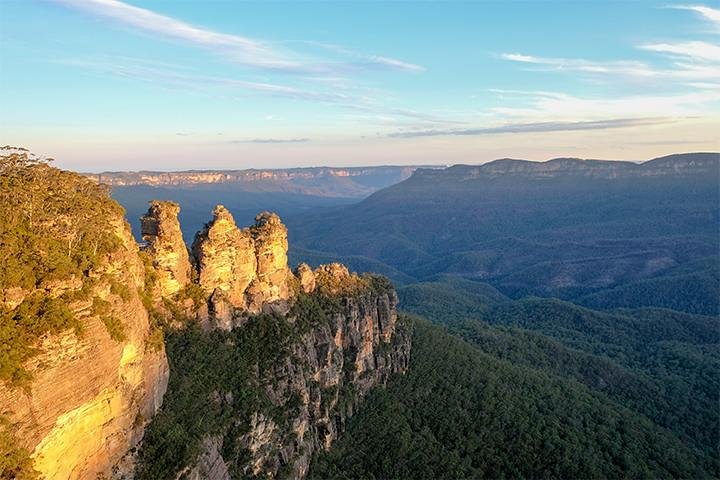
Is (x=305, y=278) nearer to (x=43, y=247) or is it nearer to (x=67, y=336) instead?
(x=43, y=247)

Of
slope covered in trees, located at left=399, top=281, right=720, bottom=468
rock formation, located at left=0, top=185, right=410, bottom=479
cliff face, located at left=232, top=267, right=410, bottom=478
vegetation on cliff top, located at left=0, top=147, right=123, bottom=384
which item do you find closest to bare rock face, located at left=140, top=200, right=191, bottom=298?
rock formation, located at left=0, top=185, right=410, bottom=479

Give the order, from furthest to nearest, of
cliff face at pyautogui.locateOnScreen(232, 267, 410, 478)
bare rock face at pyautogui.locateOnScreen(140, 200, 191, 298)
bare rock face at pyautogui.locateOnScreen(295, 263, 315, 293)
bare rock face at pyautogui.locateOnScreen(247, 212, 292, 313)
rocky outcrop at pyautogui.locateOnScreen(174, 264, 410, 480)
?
bare rock face at pyautogui.locateOnScreen(295, 263, 315, 293)
bare rock face at pyautogui.locateOnScreen(247, 212, 292, 313)
cliff face at pyautogui.locateOnScreen(232, 267, 410, 478)
bare rock face at pyautogui.locateOnScreen(140, 200, 191, 298)
rocky outcrop at pyautogui.locateOnScreen(174, 264, 410, 480)

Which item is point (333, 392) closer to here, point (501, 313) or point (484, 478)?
point (484, 478)

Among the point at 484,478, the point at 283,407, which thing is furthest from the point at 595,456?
the point at 283,407

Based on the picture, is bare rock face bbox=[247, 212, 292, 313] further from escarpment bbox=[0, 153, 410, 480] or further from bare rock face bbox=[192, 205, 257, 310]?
bare rock face bbox=[192, 205, 257, 310]

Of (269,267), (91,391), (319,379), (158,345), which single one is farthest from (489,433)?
(91,391)
